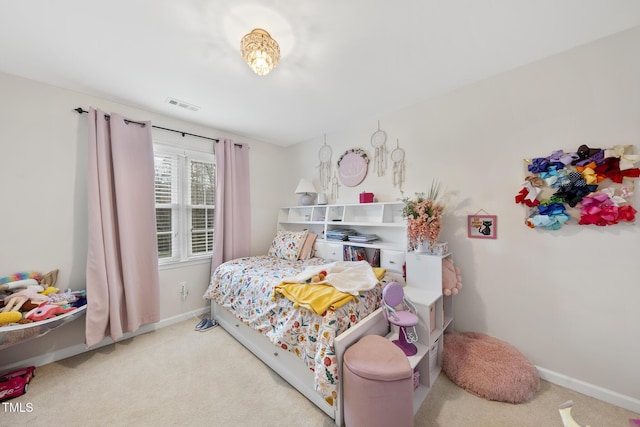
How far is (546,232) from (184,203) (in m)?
3.61

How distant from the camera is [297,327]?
164 cm

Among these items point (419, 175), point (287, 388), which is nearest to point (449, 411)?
point (287, 388)

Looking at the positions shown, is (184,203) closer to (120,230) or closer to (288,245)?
(120,230)

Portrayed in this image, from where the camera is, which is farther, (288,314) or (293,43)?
(288,314)

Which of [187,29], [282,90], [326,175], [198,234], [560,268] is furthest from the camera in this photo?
[326,175]

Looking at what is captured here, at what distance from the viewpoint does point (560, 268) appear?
5.79 ft

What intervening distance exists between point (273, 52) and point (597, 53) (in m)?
2.23

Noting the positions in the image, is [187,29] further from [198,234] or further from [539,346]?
[539,346]

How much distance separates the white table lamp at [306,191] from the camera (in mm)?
3355

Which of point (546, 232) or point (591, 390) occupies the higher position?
point (546, 232)

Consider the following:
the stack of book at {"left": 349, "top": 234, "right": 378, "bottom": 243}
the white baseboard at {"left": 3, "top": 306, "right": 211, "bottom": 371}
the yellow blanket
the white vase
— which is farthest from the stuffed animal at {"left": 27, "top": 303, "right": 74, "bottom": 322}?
the white vase

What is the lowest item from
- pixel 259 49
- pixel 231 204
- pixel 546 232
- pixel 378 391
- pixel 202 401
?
pixel 202 401

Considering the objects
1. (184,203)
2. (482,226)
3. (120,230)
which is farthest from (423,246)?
(120,230)

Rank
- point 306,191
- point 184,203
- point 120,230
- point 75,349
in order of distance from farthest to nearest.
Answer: point 306,191 < point 184,203 < point 120,230 < point 75,349
